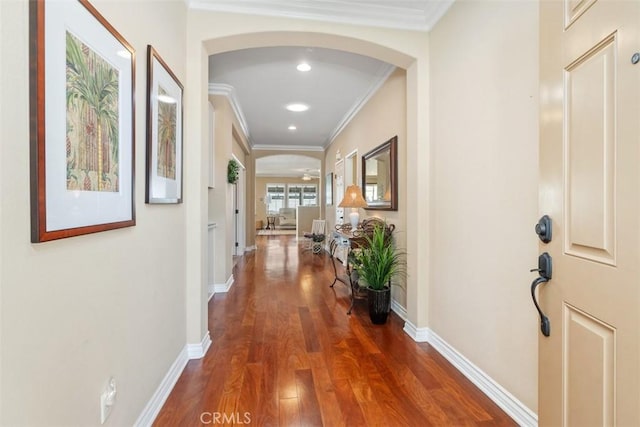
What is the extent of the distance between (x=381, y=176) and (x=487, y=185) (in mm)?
1769

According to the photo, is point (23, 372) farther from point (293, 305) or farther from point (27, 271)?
point (293, 305)

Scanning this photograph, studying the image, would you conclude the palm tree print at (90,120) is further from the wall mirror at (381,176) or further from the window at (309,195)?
the window at (309,195)

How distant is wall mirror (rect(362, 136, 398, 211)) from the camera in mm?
3120

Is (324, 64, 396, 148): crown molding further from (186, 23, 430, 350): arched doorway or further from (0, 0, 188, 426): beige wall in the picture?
(0, 0, 188, 426): beige wall

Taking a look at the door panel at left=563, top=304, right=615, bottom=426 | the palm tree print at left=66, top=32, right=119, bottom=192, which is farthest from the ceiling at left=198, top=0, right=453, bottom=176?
the door panel at left=563, top=304, right=615, bottom=426

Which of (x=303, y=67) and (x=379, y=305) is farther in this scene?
(x=303, y=67)

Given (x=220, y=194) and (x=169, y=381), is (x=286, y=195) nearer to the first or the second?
(x=220, y=194)

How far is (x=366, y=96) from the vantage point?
13.1 ft

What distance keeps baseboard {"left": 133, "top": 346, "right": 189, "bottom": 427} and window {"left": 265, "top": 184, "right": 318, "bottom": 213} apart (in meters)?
12.7

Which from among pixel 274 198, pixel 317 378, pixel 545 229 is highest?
pixel 274 198

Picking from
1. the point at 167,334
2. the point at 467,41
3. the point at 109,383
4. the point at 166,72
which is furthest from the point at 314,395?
the point at 467,41

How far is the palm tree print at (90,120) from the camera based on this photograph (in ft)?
3.05

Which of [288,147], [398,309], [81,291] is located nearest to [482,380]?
[398,309]

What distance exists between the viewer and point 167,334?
70.1 inches
